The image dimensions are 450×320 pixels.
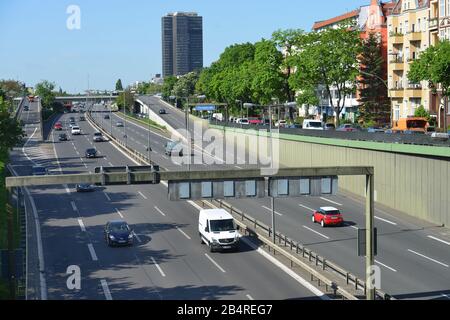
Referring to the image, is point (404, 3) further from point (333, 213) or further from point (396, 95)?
point (333, 213)

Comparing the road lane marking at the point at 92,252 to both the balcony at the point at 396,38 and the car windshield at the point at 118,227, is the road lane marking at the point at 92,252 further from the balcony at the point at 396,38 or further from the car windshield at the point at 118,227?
the balcony at the point at 396,38

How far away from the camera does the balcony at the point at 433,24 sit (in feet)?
247

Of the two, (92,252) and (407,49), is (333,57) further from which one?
(92,252)

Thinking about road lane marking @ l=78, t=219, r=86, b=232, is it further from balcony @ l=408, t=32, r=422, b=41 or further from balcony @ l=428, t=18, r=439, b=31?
balcony @ l=408, t=32, r=422, b=41

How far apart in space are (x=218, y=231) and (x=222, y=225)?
0.51 metres

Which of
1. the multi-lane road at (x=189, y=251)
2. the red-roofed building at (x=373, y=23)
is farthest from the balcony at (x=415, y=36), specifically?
the multi-lane road at (x=189, y=251)

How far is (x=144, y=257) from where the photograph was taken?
39.6 m

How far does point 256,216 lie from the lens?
53.3 metres

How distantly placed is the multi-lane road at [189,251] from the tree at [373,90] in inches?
1506

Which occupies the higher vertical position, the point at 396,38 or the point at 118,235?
the point at 396,38

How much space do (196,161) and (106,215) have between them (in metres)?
32.8

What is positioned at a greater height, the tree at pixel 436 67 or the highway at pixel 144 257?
the tree at pixel 436 67

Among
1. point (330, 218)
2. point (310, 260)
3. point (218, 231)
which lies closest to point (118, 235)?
point (218, 231)

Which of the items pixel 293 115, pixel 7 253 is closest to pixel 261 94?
pixel 293 115
